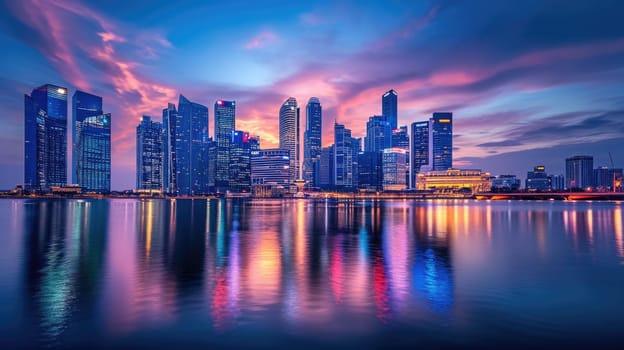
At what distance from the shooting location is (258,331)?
50.1ft

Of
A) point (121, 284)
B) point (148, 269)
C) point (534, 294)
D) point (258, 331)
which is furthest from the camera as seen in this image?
point (148, 269)

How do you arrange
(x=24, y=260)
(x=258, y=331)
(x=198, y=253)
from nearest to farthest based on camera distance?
(x=258, y=331)
(x=24, y=260)
(x=198, y=253)

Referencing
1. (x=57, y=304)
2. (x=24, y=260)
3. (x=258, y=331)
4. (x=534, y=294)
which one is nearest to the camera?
(x=258, y=331)

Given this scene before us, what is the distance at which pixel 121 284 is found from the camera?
2306cm

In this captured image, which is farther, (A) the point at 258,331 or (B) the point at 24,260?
(B) the point at 24,260

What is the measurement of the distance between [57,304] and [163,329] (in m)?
6.93

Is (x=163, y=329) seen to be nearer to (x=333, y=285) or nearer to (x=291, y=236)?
(x=333, y=285)

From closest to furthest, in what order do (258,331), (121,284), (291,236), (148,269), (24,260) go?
(258,331) → (121,284) → (148,269) → (24,260) → (291,236)

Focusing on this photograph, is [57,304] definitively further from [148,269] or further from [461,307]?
[461,307]

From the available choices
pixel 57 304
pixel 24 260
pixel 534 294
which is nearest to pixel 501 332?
pixel 534 294

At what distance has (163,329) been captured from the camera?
1536cm

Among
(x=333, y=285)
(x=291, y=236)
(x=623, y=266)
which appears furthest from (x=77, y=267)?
(x=623, y=266)

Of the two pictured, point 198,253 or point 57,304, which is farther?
point 198,253

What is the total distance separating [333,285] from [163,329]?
10.4 meters
